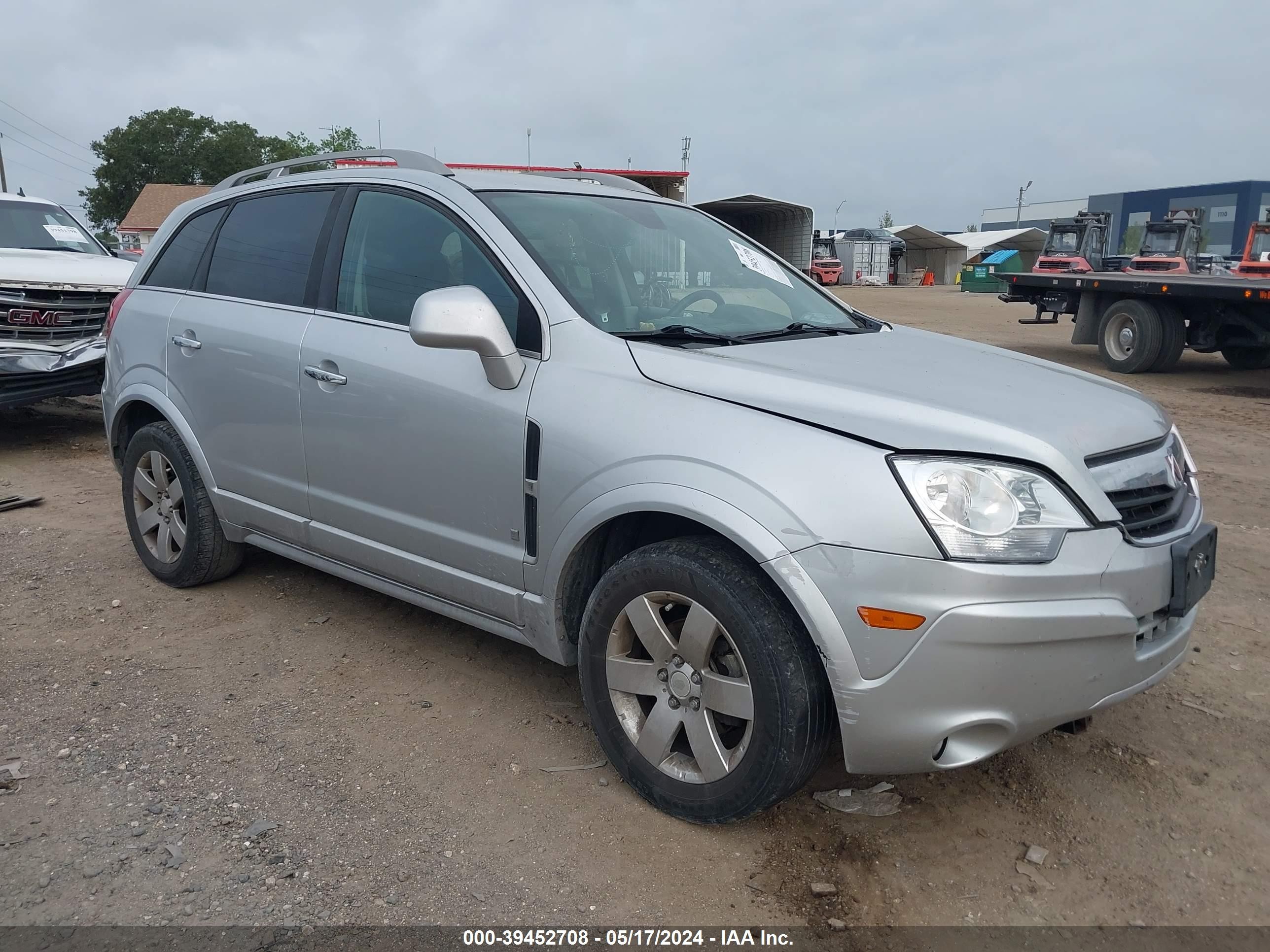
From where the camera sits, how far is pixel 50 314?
25.0ft

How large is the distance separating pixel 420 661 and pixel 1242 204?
67.8m

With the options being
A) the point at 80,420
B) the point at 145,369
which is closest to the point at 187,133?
the point at 80,420

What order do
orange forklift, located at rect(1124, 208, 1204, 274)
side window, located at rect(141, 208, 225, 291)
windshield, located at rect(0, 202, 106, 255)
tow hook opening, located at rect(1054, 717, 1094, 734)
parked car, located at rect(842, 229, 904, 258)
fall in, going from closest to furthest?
tow hook opening, located at rect(1054, 717, 1094, 734) < side window, located at rect(141, 208, 225, 291) < windshield, located at rect(0, 202, 106, 255) < orange forklift, located at rect(1124, 208, 1204, 274) < parked car, located at rect(842, 229, 904, 258)

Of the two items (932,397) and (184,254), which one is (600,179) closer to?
(184,254)

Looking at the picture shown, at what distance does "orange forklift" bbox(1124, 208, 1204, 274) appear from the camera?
19.2 meters

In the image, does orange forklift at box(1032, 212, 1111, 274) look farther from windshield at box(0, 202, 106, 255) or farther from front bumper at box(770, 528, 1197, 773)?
front bumper at box(770, 528, 1197, 773)

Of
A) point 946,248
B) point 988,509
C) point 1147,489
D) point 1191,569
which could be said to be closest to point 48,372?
point 988,509

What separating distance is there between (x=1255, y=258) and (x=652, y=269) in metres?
17.0

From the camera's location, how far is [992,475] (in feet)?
7.64

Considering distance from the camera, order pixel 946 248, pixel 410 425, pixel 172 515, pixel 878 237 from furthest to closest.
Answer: pixel 946 248, pixel 878 237, pixel 172 515, pixel 410 425

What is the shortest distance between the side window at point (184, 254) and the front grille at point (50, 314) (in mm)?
3729

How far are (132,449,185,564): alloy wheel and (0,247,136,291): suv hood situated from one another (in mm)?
3411

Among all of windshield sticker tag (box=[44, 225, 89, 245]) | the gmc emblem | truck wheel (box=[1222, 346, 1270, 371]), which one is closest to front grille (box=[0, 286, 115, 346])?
the gmc emblem

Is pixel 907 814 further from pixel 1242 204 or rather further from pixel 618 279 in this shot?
pixel 1242 204
